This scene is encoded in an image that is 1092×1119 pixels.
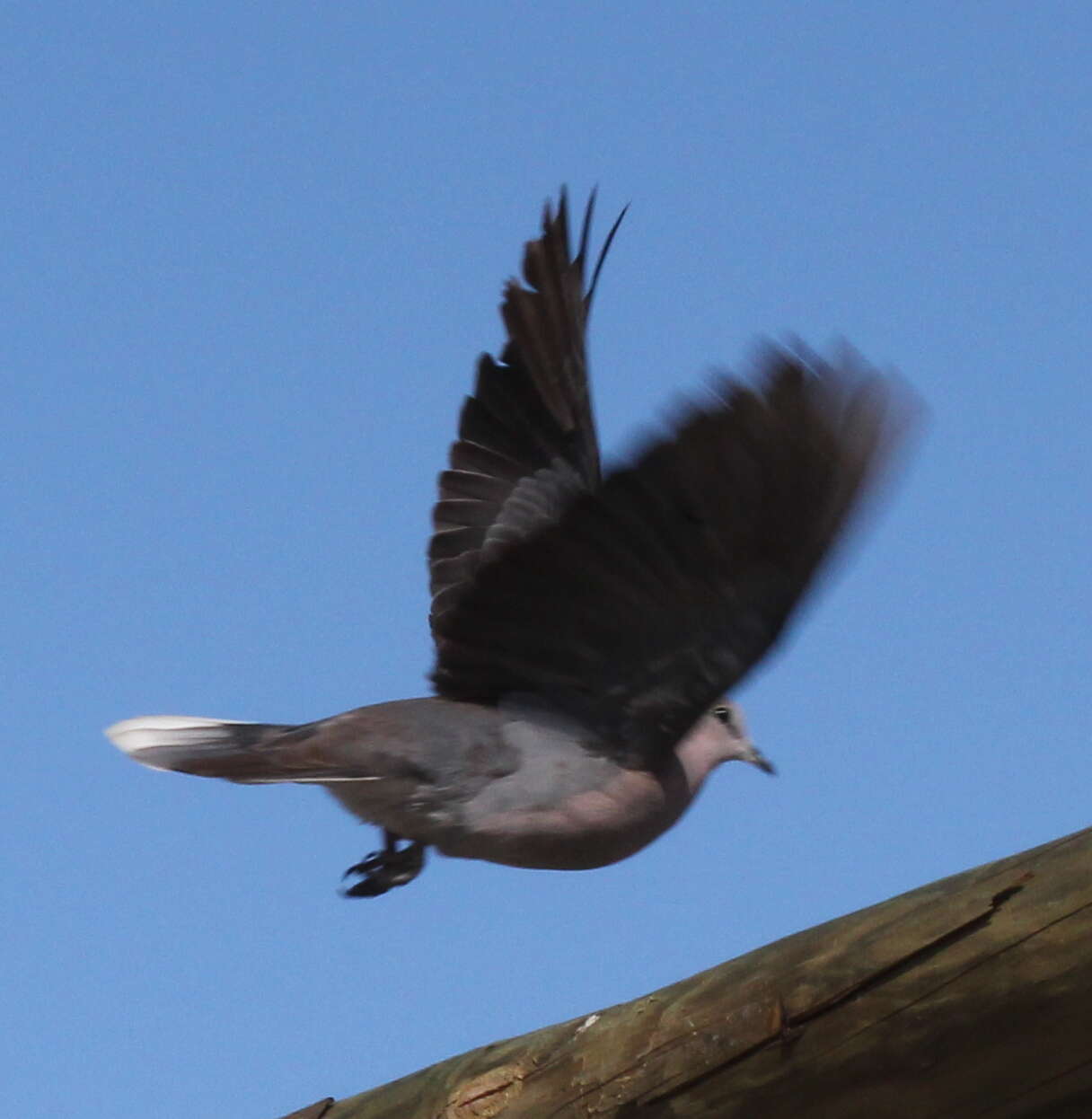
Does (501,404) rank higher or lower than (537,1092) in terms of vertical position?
higher

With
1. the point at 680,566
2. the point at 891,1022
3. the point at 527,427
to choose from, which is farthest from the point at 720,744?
the point at 891,1022

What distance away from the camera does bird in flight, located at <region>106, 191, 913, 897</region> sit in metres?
2.69

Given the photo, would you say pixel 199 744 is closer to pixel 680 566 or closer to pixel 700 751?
pixel 700 751

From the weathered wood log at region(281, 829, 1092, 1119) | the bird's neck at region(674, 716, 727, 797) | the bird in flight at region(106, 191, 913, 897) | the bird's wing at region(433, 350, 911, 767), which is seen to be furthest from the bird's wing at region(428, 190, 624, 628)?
the weathered wood log at region(281, 829, 1092, 1119)

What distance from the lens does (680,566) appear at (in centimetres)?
302

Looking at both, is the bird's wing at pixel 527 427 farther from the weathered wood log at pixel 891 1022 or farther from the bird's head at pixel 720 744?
the weathered wood log at pixel 891 1022

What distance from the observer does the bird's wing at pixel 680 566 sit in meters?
2.66

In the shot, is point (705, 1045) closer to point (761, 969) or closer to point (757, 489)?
point (761, 969)

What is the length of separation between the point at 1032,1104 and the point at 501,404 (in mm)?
2475

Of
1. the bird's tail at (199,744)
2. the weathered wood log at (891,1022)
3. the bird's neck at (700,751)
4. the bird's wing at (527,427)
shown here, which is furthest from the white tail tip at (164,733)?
the weathered wood log at (891,1022)

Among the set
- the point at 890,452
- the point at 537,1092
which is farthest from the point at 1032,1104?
the point at 890,452

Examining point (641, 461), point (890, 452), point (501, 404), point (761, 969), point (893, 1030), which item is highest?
point (501, 404)

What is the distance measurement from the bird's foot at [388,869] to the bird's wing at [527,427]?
0.51m

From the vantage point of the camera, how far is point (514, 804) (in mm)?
3467
